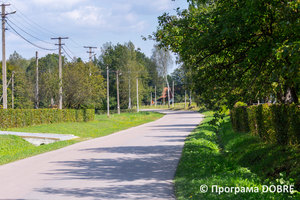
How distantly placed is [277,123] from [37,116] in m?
23.6

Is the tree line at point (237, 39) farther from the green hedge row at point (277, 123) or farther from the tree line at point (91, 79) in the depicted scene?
the tree line at point (91, 79)

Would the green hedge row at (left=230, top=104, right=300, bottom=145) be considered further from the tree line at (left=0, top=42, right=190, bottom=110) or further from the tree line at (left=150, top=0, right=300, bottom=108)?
the tree line at (left=0, top=42, right=190, bottom=110)

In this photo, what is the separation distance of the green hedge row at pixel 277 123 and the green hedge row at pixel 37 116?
725 inches

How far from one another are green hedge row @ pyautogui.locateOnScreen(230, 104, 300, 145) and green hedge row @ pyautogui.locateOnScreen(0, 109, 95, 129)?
1843 cm

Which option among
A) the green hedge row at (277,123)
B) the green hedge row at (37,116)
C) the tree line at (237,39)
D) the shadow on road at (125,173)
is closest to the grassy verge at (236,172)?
the green hedge row at (277,123)

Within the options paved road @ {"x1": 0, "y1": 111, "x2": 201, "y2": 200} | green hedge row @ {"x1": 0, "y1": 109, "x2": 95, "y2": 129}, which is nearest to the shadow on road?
paved road @ {"x1": 0, "y1": 111, "x2": 201, "y2": 200}

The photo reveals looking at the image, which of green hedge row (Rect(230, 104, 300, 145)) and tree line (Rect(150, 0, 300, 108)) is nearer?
tree line (Rect(150, 0, 300, 108))

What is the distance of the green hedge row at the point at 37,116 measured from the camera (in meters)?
25.9

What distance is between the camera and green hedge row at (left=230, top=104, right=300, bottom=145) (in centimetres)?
909

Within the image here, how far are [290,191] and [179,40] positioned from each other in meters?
7.46

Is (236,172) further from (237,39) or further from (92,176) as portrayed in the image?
(92,176)

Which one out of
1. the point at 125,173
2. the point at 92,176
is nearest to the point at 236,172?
the point at 125,173

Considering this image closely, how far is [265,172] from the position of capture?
9.16 m

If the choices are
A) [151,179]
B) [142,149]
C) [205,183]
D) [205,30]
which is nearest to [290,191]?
[205,183]
